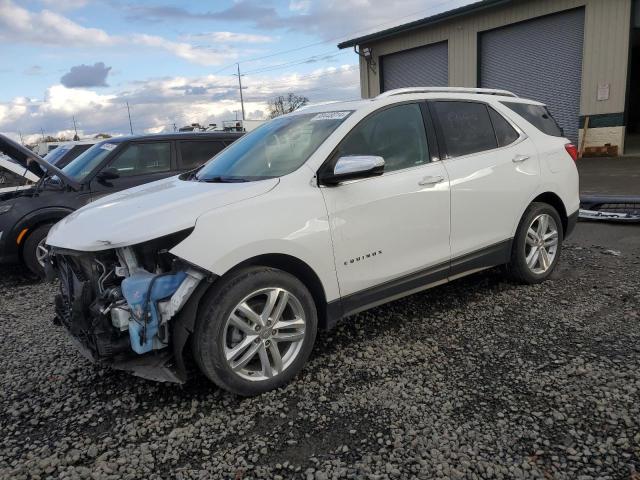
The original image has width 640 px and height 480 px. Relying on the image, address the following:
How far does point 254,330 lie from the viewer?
2910 mm

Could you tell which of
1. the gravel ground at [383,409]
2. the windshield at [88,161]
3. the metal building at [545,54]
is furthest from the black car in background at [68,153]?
the metal building at [545,54]

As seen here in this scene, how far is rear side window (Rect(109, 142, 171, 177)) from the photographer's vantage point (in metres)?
6.57

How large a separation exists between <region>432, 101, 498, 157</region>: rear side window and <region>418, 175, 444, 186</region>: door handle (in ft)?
0.91

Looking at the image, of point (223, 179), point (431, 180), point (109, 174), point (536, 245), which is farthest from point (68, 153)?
point (536, 245)

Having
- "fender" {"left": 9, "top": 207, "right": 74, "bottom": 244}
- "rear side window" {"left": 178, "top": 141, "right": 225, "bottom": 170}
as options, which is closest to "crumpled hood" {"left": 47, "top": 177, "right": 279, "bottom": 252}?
"fender" {"left": 9, "top": 207, "right": 74, "bottom": 244}

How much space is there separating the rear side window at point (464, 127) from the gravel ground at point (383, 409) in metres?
1.36

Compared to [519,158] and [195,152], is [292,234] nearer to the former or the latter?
[519,158]

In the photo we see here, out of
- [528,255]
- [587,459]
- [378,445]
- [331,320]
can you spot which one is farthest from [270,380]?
[528,255]

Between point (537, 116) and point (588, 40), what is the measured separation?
13.1m

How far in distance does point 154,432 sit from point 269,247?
1181mm

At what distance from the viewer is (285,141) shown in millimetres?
3717

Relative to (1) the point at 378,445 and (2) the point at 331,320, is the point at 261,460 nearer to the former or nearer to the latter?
(1) the point at 378,445

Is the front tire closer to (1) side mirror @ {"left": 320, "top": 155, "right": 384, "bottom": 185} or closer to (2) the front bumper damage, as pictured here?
(2) the front bumper damage

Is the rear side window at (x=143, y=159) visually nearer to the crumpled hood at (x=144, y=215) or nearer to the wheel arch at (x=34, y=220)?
the wheel arch at (x=34, y=220)
